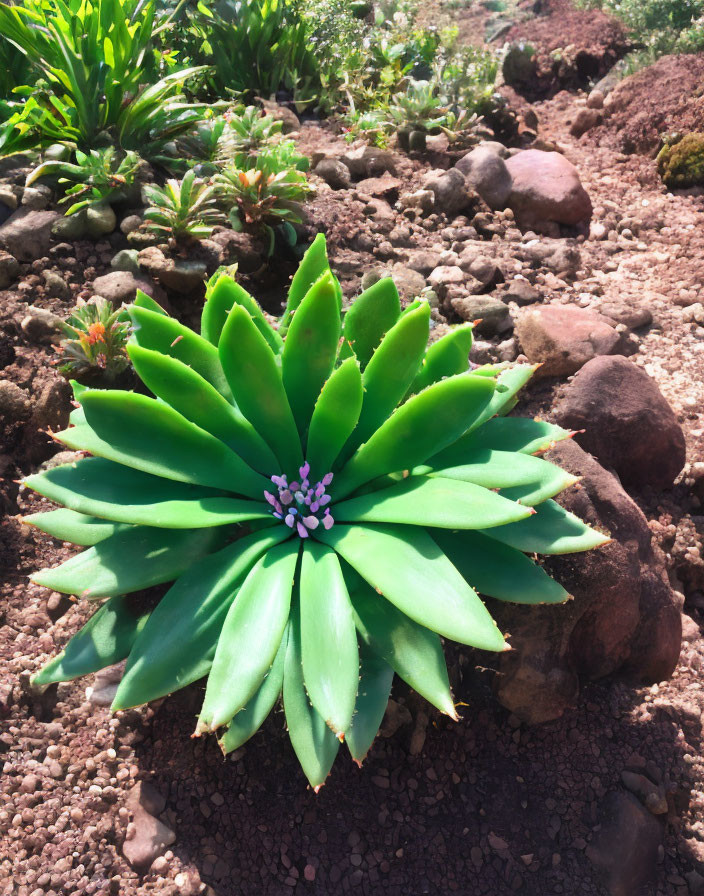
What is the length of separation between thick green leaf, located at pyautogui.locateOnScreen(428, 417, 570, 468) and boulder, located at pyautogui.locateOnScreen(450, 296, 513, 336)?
1.15 m

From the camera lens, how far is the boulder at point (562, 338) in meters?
2.64

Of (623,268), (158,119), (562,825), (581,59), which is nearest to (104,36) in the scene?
(158,119)

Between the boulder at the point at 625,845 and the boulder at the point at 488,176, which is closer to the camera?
the boulder at the point at 625,845

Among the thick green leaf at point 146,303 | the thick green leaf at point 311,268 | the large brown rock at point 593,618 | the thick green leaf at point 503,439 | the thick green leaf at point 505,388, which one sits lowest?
the large brown rock at point 593,618

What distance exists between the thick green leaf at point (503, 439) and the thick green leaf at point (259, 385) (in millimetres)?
376

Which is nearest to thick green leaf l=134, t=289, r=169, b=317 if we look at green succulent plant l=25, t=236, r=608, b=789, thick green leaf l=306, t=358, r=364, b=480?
green succulent plant l=25, t=236, r=608, b=789

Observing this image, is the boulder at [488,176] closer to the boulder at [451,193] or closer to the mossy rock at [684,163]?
the boulder at [451,193]

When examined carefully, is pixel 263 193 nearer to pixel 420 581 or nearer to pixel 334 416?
pixel 334 416

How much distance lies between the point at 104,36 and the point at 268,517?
288cm

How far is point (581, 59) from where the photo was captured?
7.06m

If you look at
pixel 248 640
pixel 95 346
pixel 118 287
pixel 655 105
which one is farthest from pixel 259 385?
pixel 655 105

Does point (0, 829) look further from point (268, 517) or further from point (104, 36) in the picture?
point (104, 36)

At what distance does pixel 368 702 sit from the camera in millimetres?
1448

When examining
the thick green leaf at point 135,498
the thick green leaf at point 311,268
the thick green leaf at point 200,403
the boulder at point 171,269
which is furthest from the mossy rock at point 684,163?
the thick green leaf at point 135,498
